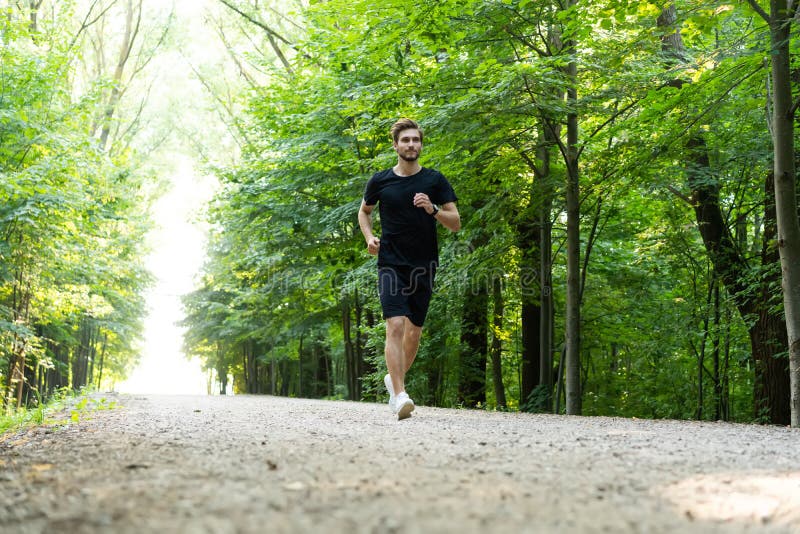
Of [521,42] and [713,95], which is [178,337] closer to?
[521,42]

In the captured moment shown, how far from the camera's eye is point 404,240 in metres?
5.82

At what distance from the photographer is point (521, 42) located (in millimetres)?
9156

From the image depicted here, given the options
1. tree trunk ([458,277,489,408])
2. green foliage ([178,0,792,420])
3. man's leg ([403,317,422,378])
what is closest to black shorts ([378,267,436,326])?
man's leg ([403,317,422,378])

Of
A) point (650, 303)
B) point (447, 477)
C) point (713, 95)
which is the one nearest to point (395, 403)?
point (447, 477)

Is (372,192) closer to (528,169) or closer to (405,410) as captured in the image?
(405,410)

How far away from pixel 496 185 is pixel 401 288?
5.41 metres

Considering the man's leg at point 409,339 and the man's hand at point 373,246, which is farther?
the man's leg at point 409,339

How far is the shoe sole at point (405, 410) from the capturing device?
18.7 ft

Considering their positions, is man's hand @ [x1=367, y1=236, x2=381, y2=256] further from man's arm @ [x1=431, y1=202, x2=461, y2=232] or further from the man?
man's arm @ [x1=431, y1=202, x2=461, y2=232]

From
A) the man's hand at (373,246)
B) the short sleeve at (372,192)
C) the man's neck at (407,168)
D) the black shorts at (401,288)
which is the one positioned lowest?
the black shorts at (401,288)

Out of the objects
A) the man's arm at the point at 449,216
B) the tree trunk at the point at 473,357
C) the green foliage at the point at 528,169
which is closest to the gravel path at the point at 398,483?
the man's arm at the point at 449,216

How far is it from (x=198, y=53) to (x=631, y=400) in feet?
63.4

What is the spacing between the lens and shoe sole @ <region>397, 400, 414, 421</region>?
5685mm

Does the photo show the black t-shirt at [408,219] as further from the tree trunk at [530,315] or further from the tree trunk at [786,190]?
the tree trunk at [530,315]
